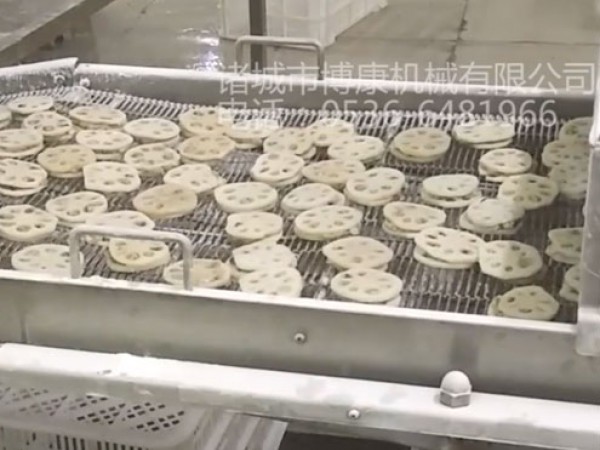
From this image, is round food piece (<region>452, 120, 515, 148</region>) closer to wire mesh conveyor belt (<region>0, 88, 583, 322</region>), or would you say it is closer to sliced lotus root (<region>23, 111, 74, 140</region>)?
wire mesh conveyor belt (<region>0, 88, 583, 322</region>)

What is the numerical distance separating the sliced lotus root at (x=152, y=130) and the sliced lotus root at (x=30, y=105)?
159 millimetres

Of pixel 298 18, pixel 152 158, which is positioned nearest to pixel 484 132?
pixel 152 158

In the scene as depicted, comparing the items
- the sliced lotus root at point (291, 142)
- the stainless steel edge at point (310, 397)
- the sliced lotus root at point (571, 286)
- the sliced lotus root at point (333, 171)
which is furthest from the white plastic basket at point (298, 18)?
the stainless steel edge at point (310, 397)

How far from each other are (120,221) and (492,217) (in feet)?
1.61

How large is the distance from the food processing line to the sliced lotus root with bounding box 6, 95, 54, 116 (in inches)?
23.1

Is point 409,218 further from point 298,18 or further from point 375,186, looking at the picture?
point 298,18

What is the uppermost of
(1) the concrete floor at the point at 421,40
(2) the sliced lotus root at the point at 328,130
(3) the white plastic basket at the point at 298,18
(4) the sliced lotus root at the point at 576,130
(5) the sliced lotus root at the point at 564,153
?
(4) the sliced lotus root at the point at 576,130

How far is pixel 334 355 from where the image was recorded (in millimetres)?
1066

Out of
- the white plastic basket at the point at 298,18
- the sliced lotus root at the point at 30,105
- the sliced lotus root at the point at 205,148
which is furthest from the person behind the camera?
the white plastic basket at the point at 298,18

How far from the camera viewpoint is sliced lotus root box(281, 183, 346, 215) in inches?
55.2

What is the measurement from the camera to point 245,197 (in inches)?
56.3

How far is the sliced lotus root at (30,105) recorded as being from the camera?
1710 millimetres

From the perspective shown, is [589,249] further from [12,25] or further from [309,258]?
[12,25]

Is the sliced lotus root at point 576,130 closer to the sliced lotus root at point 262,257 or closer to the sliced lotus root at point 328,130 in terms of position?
the sliced lotus root at point 328,130
